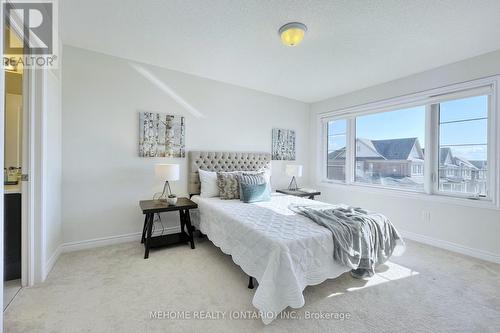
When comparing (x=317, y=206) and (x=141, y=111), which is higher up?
(x=141, y=111)

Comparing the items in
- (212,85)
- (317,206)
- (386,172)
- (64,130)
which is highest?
(212,85)

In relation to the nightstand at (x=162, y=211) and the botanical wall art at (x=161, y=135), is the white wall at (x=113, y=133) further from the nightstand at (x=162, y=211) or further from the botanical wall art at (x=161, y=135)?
the nightstand at (x=162, y=211)

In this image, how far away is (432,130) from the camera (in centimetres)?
341

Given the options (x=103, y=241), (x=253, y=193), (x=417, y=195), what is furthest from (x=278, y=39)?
(x=103, y=241)

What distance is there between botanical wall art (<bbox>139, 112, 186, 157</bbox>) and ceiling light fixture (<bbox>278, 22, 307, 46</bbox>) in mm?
2014

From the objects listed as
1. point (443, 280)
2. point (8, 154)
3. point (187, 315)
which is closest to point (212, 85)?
point (8, 154)

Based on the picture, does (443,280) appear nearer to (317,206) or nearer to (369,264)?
(369,264)

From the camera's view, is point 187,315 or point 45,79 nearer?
point 187,315

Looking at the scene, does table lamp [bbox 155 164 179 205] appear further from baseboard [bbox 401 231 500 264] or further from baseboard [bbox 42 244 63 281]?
baseboard [bbox 401 231 500 264]

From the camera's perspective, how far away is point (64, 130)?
2.84m

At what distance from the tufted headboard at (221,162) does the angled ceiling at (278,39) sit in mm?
1348

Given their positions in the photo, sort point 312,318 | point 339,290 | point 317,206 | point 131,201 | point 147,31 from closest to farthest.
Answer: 1. point 312,318
2. point 339,290
3. point 147,31
4. point 317,206
5. point 131,201

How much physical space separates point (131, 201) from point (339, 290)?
288 centimetres

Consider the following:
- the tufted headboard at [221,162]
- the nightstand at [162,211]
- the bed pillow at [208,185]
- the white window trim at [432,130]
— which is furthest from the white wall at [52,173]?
the white window trim at [432,130]
